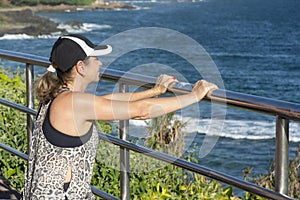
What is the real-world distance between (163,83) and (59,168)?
52 cm

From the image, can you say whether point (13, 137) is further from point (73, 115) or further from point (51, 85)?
point (73, 115)

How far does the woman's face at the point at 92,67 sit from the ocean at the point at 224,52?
6.7 inches

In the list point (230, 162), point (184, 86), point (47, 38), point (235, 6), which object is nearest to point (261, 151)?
point (230, 162)

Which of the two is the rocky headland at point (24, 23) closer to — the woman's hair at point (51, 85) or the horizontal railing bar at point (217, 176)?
the horizontal railing bar at point (217, 176)

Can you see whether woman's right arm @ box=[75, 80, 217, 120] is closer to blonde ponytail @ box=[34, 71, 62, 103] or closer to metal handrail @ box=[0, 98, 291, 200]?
blonde ponytail @ box=[34, 71, 62, 103]

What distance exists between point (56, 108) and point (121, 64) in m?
46.1

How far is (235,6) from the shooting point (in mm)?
122250

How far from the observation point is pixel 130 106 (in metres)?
2.71

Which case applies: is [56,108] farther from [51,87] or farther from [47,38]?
A: [47,38]

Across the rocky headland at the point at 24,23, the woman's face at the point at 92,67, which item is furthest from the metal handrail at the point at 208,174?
the rocky headland at the point at 24,23

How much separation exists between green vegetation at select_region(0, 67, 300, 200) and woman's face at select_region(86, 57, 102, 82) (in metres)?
0.95

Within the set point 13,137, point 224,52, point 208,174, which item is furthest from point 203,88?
point 224,52

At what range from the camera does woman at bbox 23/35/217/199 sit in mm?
2701

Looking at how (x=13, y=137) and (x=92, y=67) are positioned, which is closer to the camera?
(x=92, y=67)
